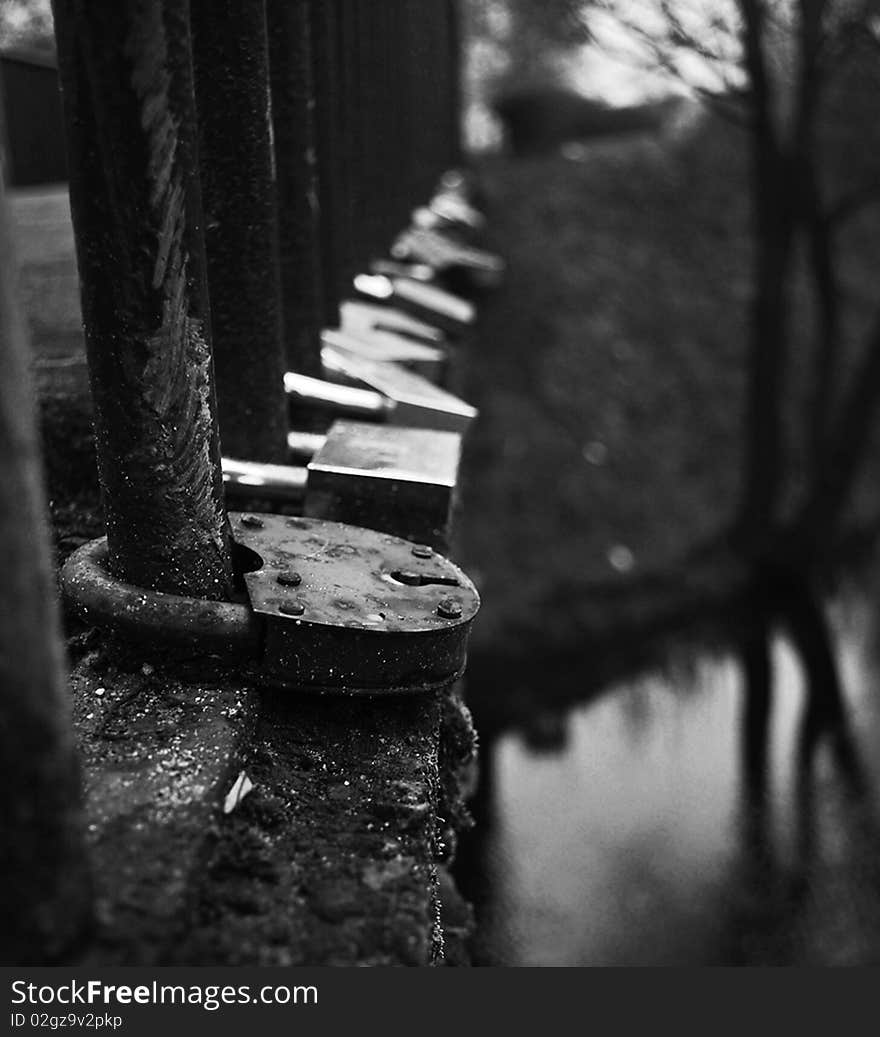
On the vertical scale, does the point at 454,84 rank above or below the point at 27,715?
above

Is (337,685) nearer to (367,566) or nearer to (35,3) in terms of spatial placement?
(367,566)

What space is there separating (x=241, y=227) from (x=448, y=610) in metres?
0.82

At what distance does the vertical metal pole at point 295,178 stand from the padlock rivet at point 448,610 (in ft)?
3.60

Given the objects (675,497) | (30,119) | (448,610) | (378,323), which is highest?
(30,119)

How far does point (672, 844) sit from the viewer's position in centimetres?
602

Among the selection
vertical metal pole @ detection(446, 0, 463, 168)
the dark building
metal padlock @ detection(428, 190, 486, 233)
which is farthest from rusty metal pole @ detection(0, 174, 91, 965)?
vertical metal pole @ detection(446, 0, 463, 168)

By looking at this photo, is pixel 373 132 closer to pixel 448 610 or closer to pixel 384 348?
pixel 384 348

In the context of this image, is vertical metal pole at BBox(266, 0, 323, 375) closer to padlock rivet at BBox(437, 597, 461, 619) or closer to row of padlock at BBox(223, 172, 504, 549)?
row of padlock at BBox(223, 172, 504, 549)

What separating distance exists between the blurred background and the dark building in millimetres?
24

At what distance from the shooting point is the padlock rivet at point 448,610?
4.55 ft

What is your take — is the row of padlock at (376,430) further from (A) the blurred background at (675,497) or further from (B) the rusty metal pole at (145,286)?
(A) the blurred background at (675,497)

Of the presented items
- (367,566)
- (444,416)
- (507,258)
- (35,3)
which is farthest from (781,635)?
(35,3)

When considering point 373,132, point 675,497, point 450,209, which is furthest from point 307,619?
point 675,497

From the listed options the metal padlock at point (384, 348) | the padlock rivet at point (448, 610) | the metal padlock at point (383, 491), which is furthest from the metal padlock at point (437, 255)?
the padlock rivet at point (448, 610)
